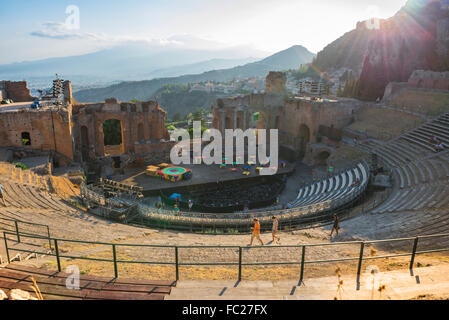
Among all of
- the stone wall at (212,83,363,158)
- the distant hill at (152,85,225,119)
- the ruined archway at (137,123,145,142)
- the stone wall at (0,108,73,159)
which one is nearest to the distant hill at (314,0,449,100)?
the stone wall at (212,83,363,158)

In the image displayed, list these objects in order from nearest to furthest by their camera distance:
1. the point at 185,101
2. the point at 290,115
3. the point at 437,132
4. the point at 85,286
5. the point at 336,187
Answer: the point at 85,286 < the point at 336,187 < the point at 437,132 < the point at 290,115 < the point at 185,101

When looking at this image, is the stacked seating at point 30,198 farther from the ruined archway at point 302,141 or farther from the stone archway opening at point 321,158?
the ruined archway at point 302,141

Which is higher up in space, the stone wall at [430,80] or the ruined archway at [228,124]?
the stone wall at [430,80]

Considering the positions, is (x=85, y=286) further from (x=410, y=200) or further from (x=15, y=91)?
(x=15, y=91)

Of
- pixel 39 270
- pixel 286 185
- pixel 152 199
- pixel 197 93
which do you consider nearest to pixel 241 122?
pixel 286 185

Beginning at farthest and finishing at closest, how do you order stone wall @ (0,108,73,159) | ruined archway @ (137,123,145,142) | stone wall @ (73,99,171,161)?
ruined archway @ (137,123,145,142)
stone wall @ (73,99,171,161)
stone wall @ (0,108,73,159)

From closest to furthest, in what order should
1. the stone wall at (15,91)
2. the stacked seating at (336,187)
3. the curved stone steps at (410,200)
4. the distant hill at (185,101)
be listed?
the curved stone steps at (410,200)
the stacked seating at (336,187)
the stone wall at (15,91)
the distant hill at (185,101)

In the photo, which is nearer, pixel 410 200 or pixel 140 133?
pixel 410 200

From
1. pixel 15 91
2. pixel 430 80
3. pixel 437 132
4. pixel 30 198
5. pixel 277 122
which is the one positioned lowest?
pixel 30 198

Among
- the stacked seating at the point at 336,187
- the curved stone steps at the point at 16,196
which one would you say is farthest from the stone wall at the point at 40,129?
the stacked seating at the point at 336,187

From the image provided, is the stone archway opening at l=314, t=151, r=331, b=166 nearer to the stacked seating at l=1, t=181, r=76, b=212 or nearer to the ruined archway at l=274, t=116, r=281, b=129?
the ruined archway at l=274, t=116, r=281, b=129

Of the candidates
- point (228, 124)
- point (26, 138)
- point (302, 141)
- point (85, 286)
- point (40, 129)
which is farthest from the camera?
point (228, 124)

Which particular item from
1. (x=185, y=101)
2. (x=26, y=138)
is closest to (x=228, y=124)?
(x=26, y=138)
